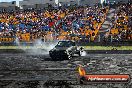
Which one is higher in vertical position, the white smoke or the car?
the car

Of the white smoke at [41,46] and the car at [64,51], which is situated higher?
the car at [64,51]

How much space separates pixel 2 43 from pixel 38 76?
77.1 feet

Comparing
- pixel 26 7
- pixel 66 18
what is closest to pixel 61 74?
pixel 66 18

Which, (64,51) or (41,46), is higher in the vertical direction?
(64,51)

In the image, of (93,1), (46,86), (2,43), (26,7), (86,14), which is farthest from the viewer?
(26,7)

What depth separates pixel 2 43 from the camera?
3934 centimetres

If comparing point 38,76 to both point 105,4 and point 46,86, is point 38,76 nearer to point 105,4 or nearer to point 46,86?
point 46,86

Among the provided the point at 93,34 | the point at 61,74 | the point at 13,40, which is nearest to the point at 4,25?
the point at 13,40

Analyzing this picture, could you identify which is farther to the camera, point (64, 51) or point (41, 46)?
point (41, 46)

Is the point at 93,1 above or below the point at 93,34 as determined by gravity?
above

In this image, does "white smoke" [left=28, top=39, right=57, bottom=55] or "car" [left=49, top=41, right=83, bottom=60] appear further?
"white smoke" [left=28, top=39, right=57, bottom=55]

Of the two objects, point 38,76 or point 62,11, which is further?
point 62,11

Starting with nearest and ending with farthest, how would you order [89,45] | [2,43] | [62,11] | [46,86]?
[46,86], [89,45], [2,43], [62,11]

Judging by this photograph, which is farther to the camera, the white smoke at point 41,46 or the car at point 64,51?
the white smoke at point 41,46
